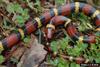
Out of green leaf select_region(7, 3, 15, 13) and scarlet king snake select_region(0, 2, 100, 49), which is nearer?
scarlet king snake select_region(0, 2, 100, 49)

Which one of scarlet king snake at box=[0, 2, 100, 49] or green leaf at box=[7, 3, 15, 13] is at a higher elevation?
green leaf at box=[7, 3, 15, 13]

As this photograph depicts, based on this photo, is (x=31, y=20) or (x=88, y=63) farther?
(x=31, y=20)

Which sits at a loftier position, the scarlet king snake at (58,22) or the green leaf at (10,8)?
the green leaf at (10,8)

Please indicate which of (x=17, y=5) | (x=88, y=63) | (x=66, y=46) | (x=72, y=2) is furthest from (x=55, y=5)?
(x=88, y=63)

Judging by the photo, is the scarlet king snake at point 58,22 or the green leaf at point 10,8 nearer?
the scarlet king snake at point 58,22

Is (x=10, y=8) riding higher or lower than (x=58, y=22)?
higher

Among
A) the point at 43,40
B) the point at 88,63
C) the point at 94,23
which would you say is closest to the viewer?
the point at 88,63

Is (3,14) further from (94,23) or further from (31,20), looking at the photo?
(94,23)

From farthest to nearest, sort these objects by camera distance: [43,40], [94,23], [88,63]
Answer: [94,23] → [43,40] → [88,63]
